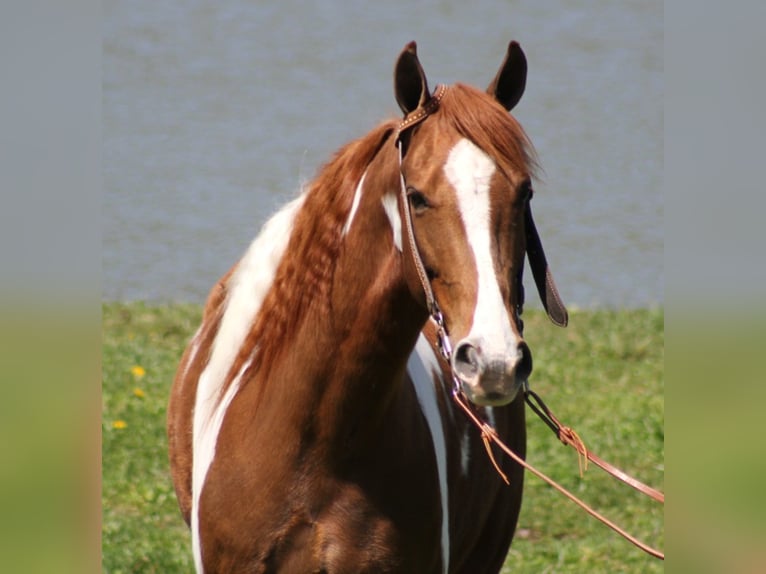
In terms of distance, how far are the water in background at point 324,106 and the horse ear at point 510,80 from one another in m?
5.61

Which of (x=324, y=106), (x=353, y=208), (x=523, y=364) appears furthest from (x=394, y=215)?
(x=324, y=106)

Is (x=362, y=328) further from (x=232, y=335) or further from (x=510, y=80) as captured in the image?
(x=510, y=80)

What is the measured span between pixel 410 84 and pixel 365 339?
0.54 meters

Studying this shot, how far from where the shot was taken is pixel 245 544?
7.95 feet

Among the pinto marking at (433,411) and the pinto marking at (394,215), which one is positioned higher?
the pinto marking at (394,215)

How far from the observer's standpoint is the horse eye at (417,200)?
2098 millimetres

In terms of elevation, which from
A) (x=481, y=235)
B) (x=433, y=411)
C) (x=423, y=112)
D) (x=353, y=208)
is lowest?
(x=433, y=411)

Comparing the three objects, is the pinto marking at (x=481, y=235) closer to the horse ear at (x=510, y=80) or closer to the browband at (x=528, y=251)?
the browband at (x=528, y=251)

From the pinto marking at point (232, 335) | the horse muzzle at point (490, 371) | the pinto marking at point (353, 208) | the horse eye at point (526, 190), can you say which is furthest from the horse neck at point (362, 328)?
the horse muzzle at point (490, 371)

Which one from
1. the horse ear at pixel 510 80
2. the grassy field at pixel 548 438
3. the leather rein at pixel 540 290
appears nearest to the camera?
the leather rein at pixel 540 290

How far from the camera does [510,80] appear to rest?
2.37 metres
